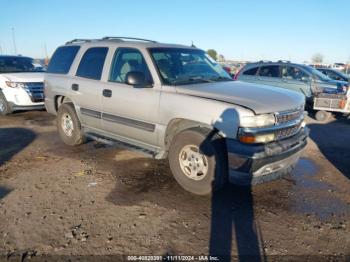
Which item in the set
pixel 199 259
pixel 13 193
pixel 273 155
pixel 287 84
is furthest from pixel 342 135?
pixel 13 193

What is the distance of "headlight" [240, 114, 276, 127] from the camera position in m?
3.76

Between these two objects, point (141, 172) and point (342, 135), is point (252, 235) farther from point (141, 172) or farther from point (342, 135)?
point (342, 135)

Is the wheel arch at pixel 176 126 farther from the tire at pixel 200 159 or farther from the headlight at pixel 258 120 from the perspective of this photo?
the headlight at pixel 258 120

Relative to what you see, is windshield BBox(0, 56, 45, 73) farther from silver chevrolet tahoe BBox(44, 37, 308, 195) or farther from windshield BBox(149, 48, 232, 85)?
windshield BBox(149, 48, 232, 85)

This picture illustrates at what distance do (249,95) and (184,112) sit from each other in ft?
2.88

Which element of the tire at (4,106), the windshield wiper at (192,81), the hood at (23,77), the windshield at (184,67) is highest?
the windshield at (184,67)

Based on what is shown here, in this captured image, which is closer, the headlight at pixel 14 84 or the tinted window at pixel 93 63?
the tinted window at pixel 93 63

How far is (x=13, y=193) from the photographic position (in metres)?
4.35

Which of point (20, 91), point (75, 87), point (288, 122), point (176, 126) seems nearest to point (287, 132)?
point (288, 122)

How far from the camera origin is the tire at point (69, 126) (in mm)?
6234

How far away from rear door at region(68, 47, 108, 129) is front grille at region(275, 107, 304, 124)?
2929 millimetres

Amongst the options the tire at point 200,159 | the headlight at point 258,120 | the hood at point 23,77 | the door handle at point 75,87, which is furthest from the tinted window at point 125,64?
the hood at point 23,77

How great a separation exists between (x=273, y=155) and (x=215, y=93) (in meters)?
1.08

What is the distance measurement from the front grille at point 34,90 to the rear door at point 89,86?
3923 mm
